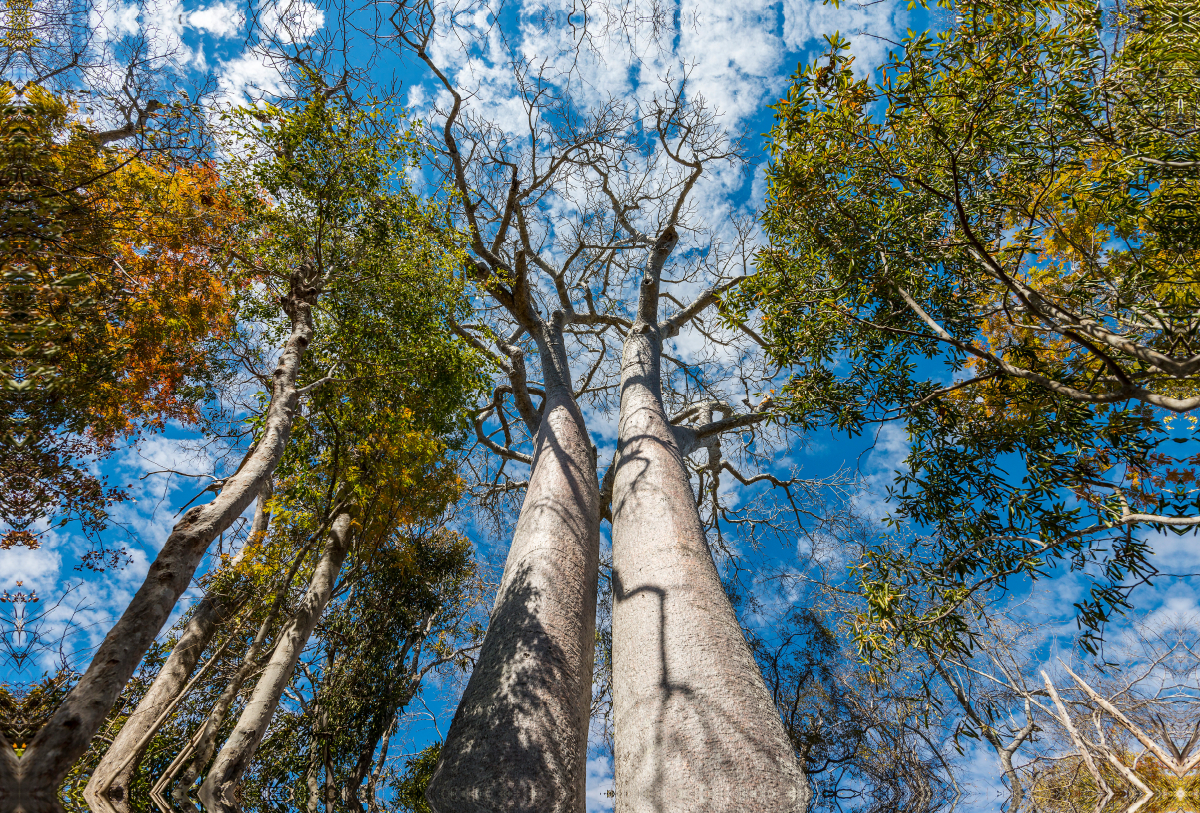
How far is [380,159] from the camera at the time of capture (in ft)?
10.8

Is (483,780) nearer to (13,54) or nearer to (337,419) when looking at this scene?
(337,419)

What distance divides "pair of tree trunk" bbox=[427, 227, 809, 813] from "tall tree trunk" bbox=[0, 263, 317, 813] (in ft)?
3.31

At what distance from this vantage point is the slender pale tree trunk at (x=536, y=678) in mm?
1650

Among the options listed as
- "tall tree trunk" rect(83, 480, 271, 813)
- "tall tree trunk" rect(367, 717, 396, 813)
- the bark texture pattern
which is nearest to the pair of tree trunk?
the bark texture pattern

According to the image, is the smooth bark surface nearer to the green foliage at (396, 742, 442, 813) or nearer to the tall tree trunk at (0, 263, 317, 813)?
the tall tree trunk at (0, 263, 317, 813)

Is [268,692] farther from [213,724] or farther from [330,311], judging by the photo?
[330,311]

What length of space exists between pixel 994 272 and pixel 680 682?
1.87 m

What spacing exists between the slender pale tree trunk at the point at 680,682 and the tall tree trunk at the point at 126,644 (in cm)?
152

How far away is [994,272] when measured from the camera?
170cm

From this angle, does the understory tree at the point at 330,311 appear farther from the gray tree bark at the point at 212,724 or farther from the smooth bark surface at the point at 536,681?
the smooth bark surface at the point at 536,681

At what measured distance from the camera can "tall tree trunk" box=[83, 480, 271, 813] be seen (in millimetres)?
2506

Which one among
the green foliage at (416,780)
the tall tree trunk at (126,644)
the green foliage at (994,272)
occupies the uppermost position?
the green foliage at (994,272)

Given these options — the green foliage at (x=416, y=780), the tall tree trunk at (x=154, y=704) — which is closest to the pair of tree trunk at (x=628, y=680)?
the tall tree trunk at (x=154, y=704)

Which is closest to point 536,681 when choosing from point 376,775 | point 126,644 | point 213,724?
point 126,644
